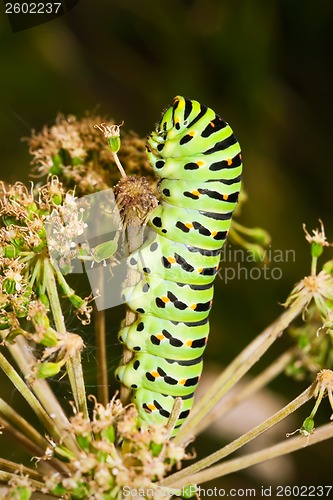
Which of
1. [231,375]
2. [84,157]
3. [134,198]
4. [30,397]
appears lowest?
[30,397]

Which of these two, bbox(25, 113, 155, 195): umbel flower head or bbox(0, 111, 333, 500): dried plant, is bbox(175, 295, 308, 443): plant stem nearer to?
bbox(0, 111, 333, 500): dried plant

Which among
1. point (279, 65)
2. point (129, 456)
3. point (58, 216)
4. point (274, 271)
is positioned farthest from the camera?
point (279, 65)

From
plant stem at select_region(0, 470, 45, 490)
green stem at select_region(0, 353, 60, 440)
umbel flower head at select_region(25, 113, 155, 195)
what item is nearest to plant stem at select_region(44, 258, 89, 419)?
green stem at select_region(0, 353, 60, 440)

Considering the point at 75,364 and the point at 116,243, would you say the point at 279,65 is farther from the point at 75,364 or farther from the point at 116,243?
the point at 75,364

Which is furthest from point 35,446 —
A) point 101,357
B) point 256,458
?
point 256,458

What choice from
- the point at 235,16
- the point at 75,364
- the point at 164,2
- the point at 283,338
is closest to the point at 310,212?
the point at 283,338

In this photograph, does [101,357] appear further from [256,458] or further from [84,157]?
[84,157]
